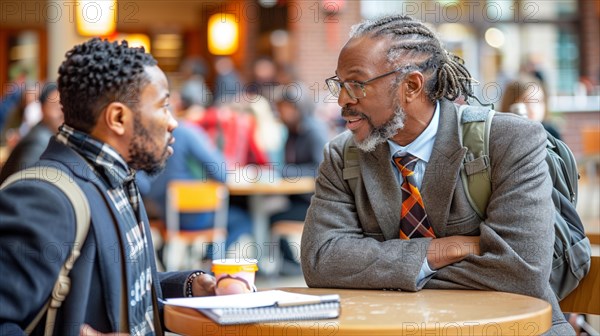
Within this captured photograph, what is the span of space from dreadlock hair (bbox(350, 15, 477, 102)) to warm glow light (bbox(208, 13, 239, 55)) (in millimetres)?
12271

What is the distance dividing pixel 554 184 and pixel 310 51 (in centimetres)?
1065

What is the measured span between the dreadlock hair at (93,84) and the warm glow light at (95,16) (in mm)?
6167

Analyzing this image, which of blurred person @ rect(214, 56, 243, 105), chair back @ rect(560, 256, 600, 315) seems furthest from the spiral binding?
blurred person @ rect(214, 56, 243, 105)

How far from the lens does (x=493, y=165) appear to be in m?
2.59

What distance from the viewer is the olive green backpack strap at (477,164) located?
261cm

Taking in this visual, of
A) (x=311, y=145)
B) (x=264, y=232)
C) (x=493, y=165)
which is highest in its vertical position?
(x=493, y=165)

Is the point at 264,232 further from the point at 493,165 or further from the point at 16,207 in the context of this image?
the point at 16,207

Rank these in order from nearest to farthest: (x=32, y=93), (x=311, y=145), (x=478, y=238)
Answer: (x=478, y=238), (x=311, y=145), (x=32, y=93)

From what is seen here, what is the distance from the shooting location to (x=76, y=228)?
2.06 meters

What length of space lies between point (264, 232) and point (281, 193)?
0.44 metres

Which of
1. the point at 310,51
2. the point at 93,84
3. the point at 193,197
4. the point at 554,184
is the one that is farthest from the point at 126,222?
the point at 310,51

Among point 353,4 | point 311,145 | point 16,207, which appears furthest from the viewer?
point 353,4

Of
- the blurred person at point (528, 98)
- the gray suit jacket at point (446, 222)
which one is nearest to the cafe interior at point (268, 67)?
the blurred person at point (528, 98)

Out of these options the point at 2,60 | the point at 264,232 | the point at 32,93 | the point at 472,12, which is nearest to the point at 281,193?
the point at 264,232
